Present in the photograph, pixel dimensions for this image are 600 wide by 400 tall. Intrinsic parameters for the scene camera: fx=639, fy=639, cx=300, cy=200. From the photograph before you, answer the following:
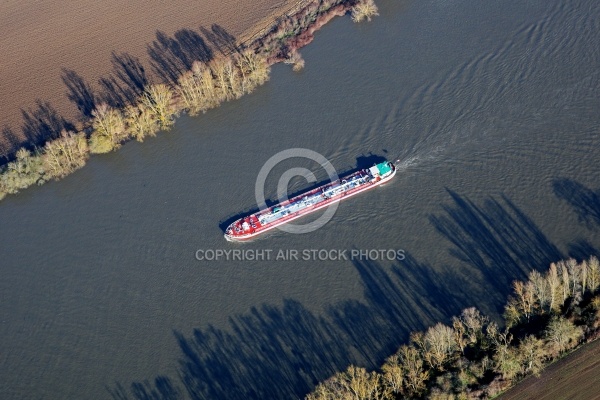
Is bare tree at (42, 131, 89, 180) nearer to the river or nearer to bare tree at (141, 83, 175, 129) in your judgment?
the river

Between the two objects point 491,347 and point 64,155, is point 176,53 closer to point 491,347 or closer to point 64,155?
point 64,155

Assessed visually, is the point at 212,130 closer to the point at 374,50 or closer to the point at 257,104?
the point at 257,104

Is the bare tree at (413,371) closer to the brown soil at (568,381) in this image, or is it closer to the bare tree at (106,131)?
the brown soil at (568,381)

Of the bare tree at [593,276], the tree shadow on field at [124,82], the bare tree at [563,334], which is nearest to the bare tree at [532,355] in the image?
the bare tree at [563,334]

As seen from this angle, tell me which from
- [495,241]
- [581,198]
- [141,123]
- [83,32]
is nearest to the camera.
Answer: [495,241]

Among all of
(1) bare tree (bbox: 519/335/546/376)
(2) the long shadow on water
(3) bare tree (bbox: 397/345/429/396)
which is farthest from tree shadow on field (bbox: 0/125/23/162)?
(1) bare tree (bbox: 519/335/546/376)

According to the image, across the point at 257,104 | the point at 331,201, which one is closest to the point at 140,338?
the point at 331,201

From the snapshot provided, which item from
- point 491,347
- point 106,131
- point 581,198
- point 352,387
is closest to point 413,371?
point 352,387
